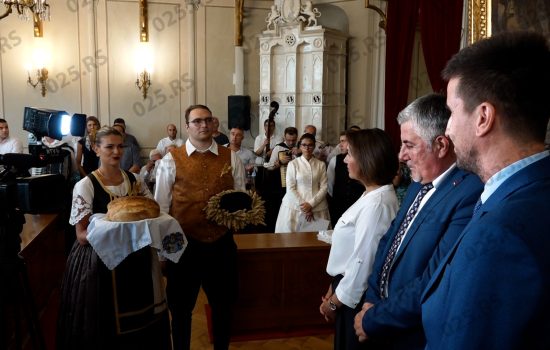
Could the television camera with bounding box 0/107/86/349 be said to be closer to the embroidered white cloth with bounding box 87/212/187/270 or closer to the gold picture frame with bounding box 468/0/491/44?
the embroidered white cloth with bounding box 87/212/187/270

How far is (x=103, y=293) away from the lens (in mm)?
2666

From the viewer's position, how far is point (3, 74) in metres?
7.62

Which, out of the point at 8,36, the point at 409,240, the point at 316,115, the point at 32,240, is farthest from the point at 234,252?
the point at 8,36

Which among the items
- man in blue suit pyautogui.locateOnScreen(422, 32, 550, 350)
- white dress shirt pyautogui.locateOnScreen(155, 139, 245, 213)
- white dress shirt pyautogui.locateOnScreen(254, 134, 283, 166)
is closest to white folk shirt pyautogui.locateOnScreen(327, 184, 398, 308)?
man in blue suit pyautogui.locateOnScreen(422, 32, 550, 350)

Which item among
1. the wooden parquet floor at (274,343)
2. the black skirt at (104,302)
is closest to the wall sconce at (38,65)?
the wooden parquet floor at (274,343)

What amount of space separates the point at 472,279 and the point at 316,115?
688 centimetres

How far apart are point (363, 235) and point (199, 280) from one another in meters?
1.28

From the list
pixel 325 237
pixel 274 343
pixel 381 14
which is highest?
pixel 381 14

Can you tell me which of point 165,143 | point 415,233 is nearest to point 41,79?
point 165,143

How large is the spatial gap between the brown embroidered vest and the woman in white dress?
1874mm

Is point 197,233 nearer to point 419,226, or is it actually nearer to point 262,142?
point 419,226

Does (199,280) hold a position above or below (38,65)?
below

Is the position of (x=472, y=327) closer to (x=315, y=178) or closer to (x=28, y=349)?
(x=28, y=349)

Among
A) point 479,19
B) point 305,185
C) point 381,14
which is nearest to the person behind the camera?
point 479,19
